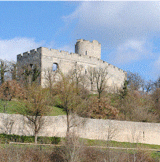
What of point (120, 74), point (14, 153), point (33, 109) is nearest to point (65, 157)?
point (14, 153)

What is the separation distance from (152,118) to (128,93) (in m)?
5.43

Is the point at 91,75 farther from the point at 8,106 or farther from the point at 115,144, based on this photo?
the point at 115,144

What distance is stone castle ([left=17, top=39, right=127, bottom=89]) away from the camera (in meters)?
29.6

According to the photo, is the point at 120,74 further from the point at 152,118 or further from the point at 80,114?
the point at 80,114

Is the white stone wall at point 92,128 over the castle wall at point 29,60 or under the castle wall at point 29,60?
under

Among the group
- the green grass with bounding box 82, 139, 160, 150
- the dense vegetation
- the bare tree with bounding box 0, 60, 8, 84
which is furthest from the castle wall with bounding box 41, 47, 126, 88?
the green grass with bounding box 82, 139, 160, 150

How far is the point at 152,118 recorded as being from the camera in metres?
24.9

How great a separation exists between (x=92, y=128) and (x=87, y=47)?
17.7 m

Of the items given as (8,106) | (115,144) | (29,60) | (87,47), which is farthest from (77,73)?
(115,144)

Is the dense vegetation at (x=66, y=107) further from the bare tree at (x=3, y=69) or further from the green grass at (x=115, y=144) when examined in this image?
the green grass at (x=115, y=144)

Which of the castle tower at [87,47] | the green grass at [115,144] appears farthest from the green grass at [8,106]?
the castle tower at [87,47]

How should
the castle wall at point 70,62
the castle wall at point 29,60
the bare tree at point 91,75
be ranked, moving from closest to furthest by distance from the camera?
the castle wall at point 29,60
the castle wall at point 70,62
the bare tree at point 91,75

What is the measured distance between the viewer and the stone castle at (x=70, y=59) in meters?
29.6

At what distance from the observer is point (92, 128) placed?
2083 centimetres
